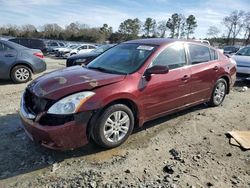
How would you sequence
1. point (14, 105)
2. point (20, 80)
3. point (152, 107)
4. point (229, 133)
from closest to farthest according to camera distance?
point (152, 107) → point (229, 133) → point (14, 105) → point (20, 80)

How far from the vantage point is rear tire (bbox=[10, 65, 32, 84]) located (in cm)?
841

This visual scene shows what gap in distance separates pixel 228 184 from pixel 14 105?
473 cm

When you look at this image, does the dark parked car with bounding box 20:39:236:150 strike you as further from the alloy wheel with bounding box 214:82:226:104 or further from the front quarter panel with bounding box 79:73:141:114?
the alloy wheel with bounding box 214:82:226:104

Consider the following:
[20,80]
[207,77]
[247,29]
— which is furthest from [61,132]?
[247,29]

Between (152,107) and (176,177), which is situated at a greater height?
(152,107)

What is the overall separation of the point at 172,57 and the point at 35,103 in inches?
99.1

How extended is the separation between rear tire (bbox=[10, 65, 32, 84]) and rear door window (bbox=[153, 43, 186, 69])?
220 inches

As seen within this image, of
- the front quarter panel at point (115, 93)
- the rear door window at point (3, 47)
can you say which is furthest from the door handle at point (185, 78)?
the rear door window at point (3, 47)

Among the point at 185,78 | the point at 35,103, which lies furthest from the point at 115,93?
the point at 185,78

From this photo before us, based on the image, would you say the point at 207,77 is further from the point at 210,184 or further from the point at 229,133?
the point at 210,184

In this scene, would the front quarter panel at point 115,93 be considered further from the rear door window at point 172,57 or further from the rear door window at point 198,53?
the rear door window at point 198,53

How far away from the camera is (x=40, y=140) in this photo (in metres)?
3.46

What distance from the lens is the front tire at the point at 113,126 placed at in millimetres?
3656

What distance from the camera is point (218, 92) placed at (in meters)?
6.07
